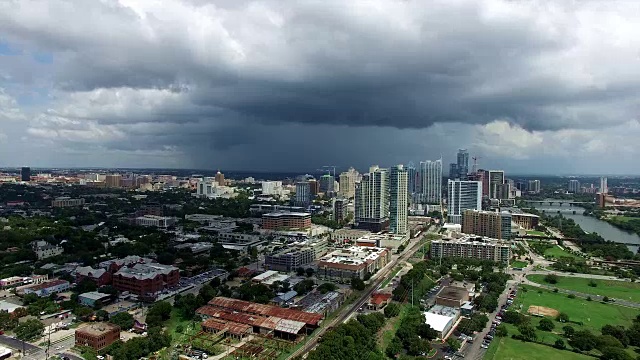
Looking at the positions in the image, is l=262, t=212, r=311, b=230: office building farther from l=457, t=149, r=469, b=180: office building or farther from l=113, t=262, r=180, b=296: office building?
l=457, t=149, r=469, b=180: office building

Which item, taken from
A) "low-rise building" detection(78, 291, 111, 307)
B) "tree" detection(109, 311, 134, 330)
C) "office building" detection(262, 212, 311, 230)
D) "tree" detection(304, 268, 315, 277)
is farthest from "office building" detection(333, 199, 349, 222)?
"tree" detection(109, 311, 134, 330)

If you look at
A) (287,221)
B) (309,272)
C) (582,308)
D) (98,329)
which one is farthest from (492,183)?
(98,329)

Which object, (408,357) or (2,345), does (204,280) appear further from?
(408,357)

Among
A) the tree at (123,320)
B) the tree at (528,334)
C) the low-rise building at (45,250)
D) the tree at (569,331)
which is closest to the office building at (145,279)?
the tree at (123,320)

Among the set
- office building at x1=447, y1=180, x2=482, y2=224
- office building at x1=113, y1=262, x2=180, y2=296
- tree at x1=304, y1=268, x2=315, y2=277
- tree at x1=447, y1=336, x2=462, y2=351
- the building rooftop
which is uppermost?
office building at x1=447, y1=180, x2=482, y2=224

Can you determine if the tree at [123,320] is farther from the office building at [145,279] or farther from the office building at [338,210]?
the office building at [338,210]

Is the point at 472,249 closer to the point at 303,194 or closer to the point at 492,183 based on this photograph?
the point at 303,194

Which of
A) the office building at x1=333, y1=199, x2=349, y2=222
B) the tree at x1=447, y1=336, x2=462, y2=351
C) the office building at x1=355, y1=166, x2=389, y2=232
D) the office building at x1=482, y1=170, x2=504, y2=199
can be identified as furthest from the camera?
the office building at x1=482, y1=170, x2=504, y2=199
